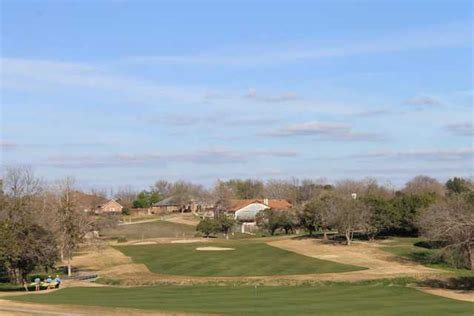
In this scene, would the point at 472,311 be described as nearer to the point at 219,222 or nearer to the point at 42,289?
the point at 42,289

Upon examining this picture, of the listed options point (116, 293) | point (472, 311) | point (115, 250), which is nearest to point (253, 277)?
point (116, 293)

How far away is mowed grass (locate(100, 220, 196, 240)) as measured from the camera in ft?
419

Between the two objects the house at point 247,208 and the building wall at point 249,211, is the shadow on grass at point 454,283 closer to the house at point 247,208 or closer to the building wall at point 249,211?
the house at point 247,208

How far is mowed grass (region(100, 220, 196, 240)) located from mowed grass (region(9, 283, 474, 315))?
235 ft

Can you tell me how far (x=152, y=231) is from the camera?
5315 inches

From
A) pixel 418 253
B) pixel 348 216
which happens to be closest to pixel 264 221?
pixel 348 216

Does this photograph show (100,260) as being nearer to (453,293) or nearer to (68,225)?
(68,225)

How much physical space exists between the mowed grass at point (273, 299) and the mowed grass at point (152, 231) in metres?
71.7

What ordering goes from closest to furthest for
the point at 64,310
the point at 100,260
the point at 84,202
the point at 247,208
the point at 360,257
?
the point at 64,310, the point at 360,257, the point at 100,260, the point at 84,202, the point at 247,208

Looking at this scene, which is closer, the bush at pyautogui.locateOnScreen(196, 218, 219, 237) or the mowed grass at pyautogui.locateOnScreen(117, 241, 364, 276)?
the mowed grass at pyautogui.locateOnScreen(117, 241, 364, 276)

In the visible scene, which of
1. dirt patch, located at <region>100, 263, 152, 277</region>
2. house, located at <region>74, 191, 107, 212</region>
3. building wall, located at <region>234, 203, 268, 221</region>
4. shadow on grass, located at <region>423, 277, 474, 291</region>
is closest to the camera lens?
shadow on grass, located at <region>423, 277, 474, 291</region>

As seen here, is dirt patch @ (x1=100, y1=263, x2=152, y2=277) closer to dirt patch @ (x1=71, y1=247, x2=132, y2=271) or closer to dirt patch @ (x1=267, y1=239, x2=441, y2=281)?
dirt patch @ (x1=71, y1=247, x2=132, y2=271)

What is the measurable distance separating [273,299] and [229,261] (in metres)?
30.6

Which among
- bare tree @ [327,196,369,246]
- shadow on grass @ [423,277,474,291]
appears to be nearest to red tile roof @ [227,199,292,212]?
bare tree @ [327,196,369,246]
